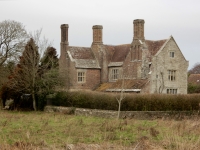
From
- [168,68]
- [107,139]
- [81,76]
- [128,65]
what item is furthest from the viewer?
[81,76]

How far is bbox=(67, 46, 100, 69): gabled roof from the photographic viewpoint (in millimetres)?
47312

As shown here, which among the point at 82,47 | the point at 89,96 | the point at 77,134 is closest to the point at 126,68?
the point at 82,47

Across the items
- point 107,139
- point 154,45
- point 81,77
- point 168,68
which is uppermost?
point 154,45

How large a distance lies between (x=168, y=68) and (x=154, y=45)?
3549mm

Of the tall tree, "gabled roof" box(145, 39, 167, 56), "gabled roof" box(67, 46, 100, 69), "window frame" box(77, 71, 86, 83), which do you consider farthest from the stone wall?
"gabled roof" box(67, 46, 100, 69)

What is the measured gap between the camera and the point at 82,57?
4831 centimetres

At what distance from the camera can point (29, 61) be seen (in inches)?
1540

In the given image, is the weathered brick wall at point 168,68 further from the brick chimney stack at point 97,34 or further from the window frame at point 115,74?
the brick chimney stack at point 97,34

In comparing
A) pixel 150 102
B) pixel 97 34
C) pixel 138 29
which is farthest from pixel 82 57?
pixel 150 102

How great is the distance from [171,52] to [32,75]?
1693cm

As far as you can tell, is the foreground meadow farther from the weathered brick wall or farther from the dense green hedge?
the weathered brick wall

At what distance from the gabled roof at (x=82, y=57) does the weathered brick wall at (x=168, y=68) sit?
8851 mm

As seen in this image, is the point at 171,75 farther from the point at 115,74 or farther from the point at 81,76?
the point at 81,76

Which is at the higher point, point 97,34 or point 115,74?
point 97,34
